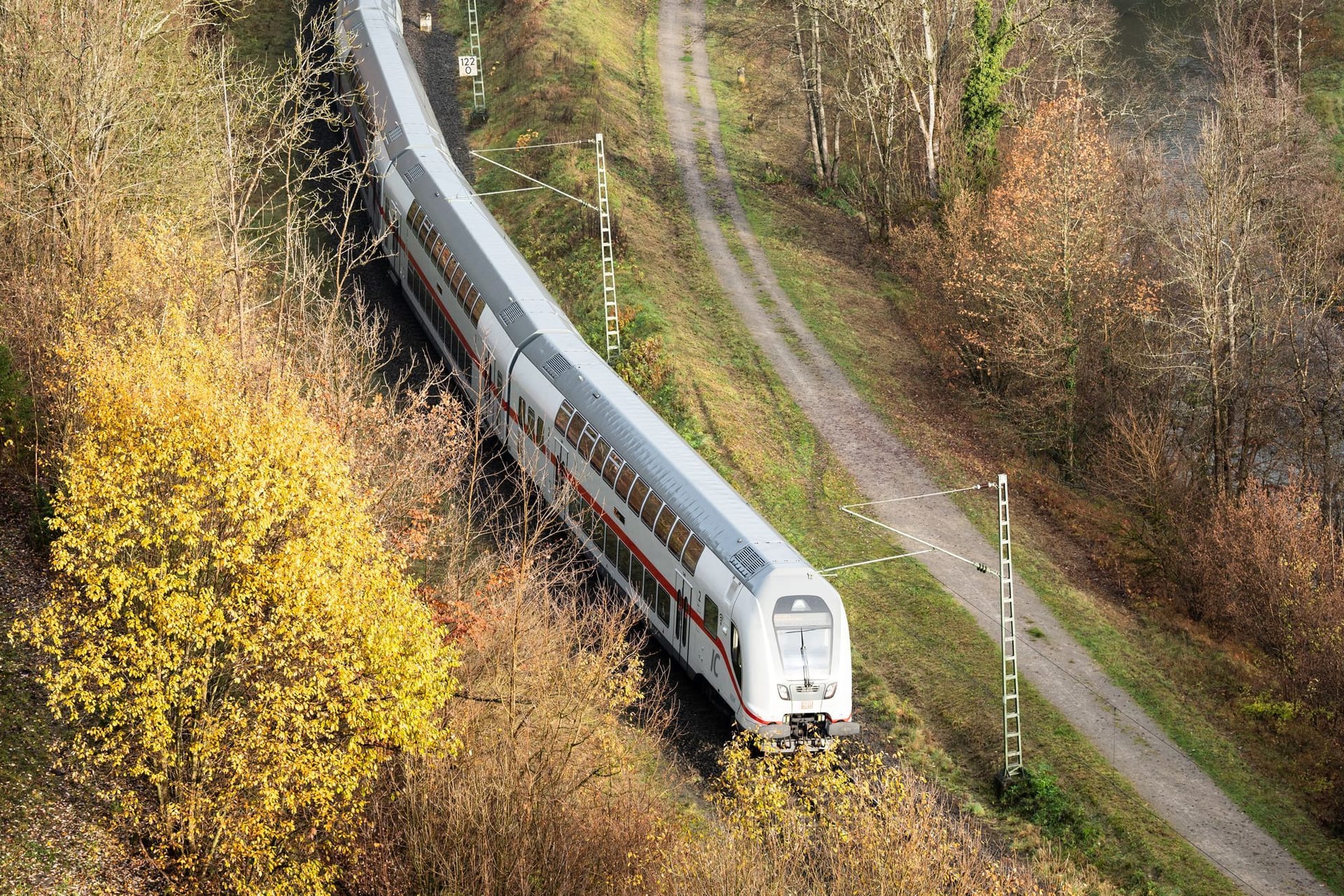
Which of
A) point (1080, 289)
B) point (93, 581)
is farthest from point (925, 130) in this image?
point (93, 581)

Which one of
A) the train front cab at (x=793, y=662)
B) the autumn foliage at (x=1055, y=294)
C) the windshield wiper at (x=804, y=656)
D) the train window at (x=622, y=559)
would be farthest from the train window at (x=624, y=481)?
the autumn foliage at (x=1055, y=294)

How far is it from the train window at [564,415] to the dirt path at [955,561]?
12.0 metres

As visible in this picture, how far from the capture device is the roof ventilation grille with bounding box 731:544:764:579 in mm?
30953

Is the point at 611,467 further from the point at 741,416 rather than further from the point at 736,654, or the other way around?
the point at 741,416

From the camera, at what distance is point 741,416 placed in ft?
160

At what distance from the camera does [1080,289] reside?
1996 inches

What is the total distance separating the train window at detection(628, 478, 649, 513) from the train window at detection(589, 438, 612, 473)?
1.52m

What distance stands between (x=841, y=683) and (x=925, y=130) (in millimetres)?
37514

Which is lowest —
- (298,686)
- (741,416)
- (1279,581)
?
(1279,581)

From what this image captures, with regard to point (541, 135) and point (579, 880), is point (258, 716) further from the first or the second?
point (541, 135)

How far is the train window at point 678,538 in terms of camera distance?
3303 cm

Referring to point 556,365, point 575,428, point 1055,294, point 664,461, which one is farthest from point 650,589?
point 1055,294

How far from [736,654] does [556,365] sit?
11814mm

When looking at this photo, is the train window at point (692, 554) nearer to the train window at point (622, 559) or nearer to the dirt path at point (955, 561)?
the train window at point (622, 559)
